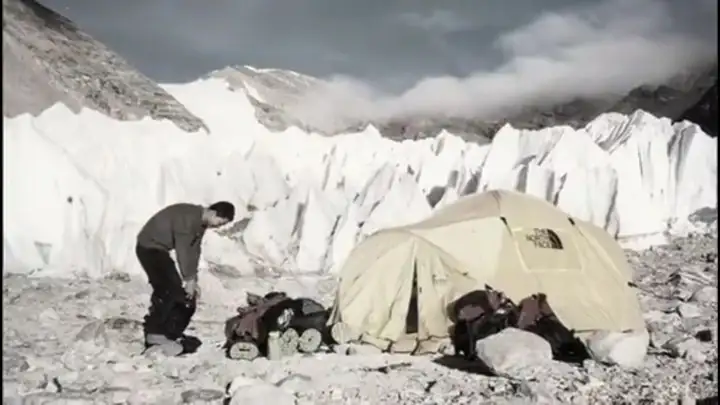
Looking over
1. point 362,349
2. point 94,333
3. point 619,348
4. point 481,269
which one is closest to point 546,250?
point 481,269

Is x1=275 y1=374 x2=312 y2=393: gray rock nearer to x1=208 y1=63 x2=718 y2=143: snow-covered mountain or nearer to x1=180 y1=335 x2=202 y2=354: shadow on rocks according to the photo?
x1=180 y1=335 x2=202 y2=354: shadow on rocks

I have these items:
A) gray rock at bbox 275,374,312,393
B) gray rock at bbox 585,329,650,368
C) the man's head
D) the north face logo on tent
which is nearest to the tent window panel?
the north face logo on tent

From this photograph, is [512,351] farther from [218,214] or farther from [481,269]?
[218,214]

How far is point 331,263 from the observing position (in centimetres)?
322

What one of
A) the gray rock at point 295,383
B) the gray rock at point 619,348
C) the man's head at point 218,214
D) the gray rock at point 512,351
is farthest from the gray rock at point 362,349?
the gray rock at point 619,348

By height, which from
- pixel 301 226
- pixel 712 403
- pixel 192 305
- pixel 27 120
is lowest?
pixel 712 403

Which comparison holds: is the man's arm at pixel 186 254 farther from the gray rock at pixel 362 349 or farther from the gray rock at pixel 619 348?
the gray rock at pixel 619 348

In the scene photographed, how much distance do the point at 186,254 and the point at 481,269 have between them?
1054mm

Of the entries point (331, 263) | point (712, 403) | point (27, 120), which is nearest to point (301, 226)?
point (331, 263)

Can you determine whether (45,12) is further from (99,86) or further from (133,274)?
(133,274)

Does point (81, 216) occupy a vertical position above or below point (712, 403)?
above

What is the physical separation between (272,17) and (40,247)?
109 cm

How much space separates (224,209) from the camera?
317 centimetres

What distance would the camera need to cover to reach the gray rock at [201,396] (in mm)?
2834
